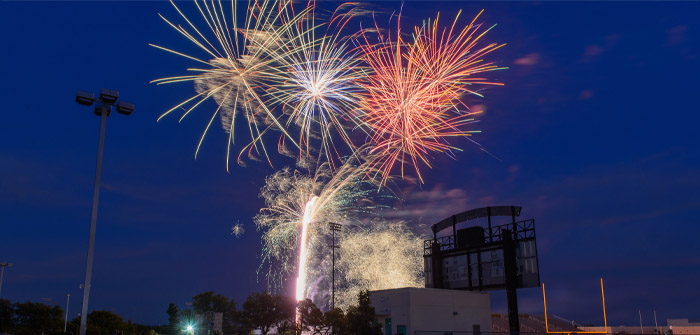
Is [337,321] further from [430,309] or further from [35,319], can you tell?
[35,319]

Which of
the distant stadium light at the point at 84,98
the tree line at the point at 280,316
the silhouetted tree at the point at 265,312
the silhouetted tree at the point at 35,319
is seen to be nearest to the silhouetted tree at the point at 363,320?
the tree line at the point at 280,316

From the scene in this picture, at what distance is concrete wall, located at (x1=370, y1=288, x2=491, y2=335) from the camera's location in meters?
39.4

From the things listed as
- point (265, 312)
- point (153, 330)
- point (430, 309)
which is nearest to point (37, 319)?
point (153, 330)

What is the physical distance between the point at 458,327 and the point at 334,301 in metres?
17.0

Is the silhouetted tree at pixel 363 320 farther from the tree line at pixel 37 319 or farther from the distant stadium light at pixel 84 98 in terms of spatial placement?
the tree line at pixel 37 319

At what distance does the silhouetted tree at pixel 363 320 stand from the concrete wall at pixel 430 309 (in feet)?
6.30

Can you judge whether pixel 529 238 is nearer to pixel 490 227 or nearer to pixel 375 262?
pixel 490 227

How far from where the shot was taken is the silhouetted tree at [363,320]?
3847 cm

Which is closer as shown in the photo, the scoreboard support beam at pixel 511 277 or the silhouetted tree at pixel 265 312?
the scoreboard support beam at pixel 511 277

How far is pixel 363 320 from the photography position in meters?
38.7

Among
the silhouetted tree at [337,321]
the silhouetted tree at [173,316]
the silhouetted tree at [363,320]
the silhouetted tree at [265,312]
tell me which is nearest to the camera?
the silhouetted tree at [363,320]

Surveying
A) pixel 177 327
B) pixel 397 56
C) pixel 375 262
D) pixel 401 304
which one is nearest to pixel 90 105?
pixel 397 56

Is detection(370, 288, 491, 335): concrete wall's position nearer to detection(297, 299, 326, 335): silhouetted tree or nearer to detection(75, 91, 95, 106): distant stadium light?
detection(297, 299, 326, 335): silhouetted tree

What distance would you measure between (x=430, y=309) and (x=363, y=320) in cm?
561
